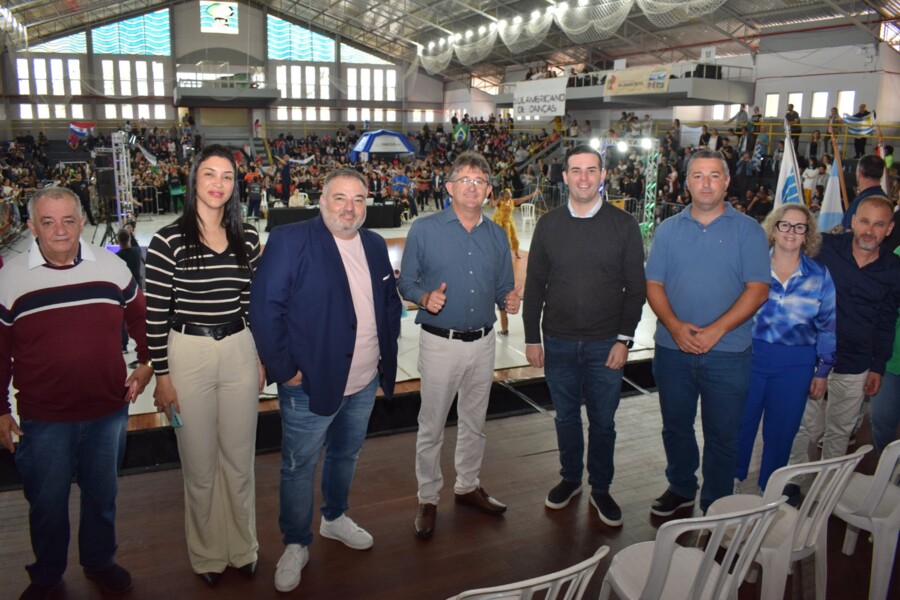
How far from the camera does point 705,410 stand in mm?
2955

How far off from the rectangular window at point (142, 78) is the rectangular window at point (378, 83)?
10.2 meters

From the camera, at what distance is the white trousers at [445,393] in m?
2.85

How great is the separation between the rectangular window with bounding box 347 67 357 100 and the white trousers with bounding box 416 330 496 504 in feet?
100

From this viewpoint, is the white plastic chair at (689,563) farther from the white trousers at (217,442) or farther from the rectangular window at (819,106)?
the rectangular window at (819,106)

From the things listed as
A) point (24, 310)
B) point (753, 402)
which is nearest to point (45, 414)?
point (24, 310)

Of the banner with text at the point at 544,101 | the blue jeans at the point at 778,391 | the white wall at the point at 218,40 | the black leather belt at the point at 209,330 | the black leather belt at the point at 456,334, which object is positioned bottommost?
the blue jeans at the point at 778,391

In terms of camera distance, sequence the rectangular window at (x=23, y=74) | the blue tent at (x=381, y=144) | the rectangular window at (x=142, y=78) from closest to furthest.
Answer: the blue tent at (x=381, y=144) → the rectangular window at (x=23, y=74) → the rectangular window at (x=142, y=78)

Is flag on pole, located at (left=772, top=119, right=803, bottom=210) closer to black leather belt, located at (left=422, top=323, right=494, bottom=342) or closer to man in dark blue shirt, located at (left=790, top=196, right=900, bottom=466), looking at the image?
man in dark blue shirt, located at (left=790, top=196, right=900, bottom=466)

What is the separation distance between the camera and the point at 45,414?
2.29 meters

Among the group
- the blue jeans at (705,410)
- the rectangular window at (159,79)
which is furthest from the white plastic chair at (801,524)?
the rectangular window at (159,79)

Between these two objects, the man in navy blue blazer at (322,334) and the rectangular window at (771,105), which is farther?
the rectangular window at (771,105)

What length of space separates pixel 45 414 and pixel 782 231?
10.0 feet

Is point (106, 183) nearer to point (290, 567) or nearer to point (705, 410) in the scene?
point (290, 567)

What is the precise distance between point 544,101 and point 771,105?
29.5ft
